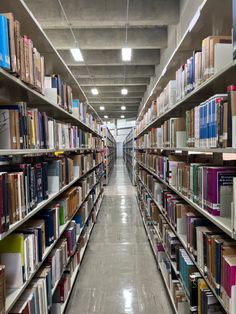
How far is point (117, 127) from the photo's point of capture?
26172 millimetres

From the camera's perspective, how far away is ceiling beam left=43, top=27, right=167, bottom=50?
18.7ft

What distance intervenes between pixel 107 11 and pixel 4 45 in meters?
3.66

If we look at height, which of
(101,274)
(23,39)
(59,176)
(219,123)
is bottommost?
(101,274)

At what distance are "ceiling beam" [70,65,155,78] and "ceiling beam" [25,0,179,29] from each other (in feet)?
12.2

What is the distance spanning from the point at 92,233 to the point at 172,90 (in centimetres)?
322

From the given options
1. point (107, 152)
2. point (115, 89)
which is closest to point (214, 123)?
point (115, 89)

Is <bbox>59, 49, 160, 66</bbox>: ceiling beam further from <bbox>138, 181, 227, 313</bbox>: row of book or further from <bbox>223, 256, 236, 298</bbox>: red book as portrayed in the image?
<bbox>223, 256, 236, 298</bbox>: red book

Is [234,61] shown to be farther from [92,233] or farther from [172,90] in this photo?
[92,233]

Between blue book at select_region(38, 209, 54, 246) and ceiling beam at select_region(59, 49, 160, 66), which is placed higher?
ceiling beam at select_region(59, 49, 160, 66)

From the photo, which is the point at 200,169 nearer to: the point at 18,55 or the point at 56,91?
the point at 18,55

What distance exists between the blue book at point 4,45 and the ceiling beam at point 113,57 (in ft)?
19.7

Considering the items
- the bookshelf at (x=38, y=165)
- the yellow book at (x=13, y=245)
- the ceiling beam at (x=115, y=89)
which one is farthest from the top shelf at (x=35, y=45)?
the ceiling beam at (x=115, y=89)

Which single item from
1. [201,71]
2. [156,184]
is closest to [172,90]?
[201,71]

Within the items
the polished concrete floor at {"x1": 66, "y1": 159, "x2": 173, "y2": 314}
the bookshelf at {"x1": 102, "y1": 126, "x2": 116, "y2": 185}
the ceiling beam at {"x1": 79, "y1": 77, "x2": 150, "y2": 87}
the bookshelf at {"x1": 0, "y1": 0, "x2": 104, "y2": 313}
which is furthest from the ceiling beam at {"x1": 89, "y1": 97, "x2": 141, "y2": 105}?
the bookshelf at {"x1": 0, "y1": 0, "x2": 104, "y2": 313}
